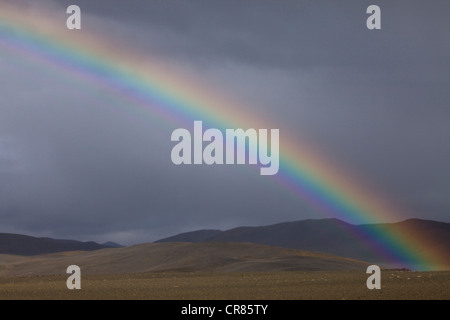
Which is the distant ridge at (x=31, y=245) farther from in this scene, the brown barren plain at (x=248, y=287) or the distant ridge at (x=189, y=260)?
the brown barren plain at (x=248, y=287)

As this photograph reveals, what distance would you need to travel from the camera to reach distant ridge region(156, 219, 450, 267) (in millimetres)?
129375

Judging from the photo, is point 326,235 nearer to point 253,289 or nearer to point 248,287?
point 248,287

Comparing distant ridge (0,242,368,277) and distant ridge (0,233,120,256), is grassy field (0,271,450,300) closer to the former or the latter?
distant ridge (0,242,368,277)

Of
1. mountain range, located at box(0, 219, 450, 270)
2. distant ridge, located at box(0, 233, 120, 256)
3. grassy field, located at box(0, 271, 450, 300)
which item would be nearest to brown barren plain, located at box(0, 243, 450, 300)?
grassy field, located at box(0, 271, 450, 300)

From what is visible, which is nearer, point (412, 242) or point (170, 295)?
point (170, 295)

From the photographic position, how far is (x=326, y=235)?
15012cm

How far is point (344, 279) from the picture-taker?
32156 mm

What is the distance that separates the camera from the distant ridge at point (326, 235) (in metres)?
129

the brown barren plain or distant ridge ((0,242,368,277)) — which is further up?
the brown barren plain

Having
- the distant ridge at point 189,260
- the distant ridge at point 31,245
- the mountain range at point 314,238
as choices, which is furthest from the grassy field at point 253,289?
the distant ridge at point 31,245

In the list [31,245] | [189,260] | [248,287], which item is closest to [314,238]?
[31,245]

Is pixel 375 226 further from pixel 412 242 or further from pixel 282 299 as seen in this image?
pixel 282 299
